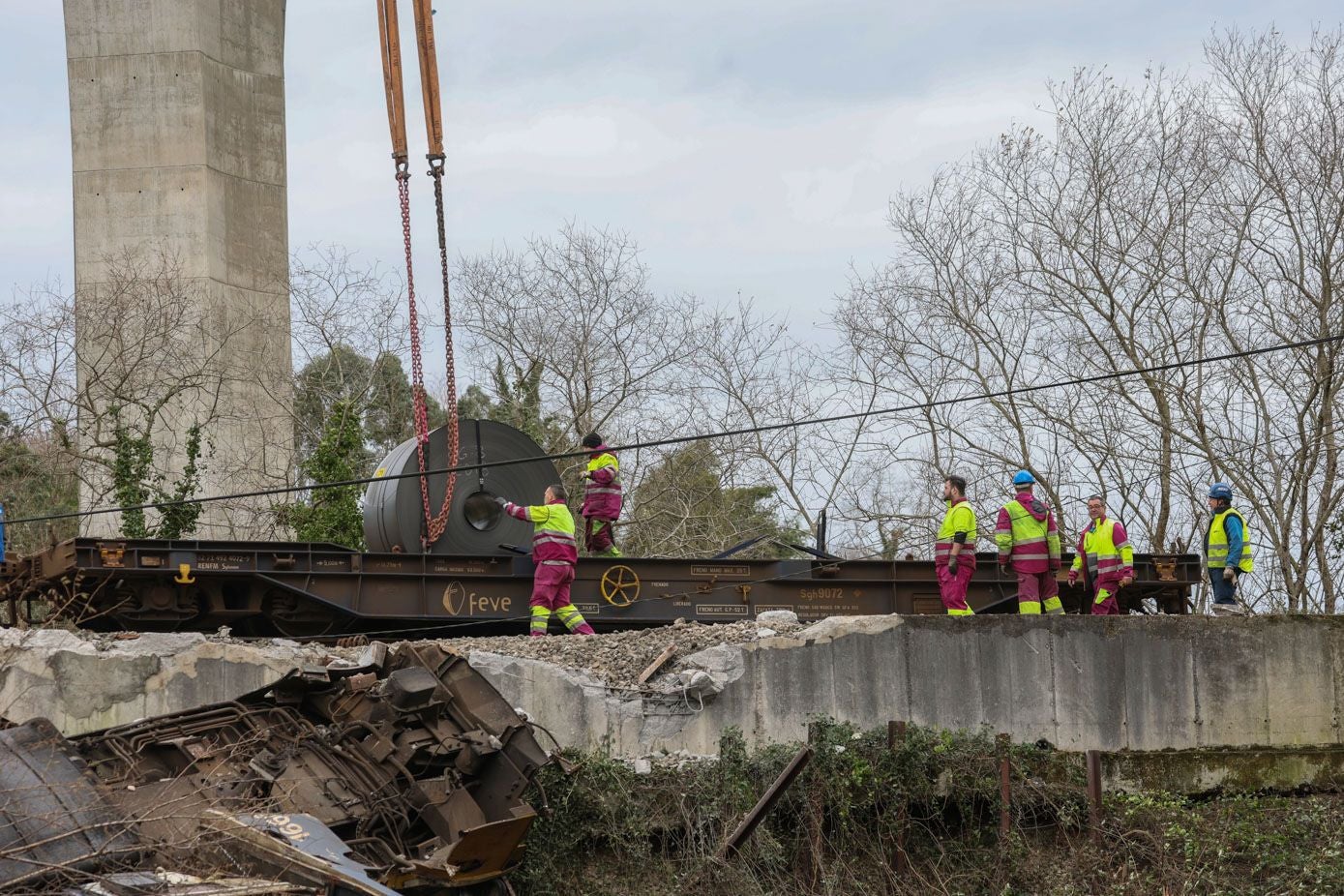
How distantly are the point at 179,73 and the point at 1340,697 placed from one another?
93.4 feet

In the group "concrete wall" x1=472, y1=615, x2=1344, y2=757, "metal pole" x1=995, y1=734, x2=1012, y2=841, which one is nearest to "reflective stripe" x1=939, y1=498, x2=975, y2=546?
"concrete wall" x1=472, y1=615, x2=1344, y2=757

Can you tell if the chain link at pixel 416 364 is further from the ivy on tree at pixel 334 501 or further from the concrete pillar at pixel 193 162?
the concrete pillar at pixel 193 162

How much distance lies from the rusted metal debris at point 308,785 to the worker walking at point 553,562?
2735mm

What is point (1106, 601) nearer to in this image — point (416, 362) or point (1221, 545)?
point (1221, 545)

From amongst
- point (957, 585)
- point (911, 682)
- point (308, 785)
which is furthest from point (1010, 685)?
point (308, 785)

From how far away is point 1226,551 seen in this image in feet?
47.6

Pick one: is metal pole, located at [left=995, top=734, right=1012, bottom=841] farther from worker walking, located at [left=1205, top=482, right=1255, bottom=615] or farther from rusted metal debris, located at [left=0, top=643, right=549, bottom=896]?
rusted metal debris, located at [left=0, top=643, right=549, bottom=896]

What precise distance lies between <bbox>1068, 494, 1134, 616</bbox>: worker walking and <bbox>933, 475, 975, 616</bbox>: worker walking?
53.0 inches

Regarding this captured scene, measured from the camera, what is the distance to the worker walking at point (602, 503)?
15469mm

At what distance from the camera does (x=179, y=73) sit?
33.8 m

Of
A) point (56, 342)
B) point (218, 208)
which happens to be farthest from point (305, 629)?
point (218, 208)

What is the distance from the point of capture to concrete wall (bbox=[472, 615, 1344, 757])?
41.1 ft

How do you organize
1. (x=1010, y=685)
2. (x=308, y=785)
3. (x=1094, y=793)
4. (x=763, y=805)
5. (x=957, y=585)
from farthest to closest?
1. (x=957, y=585)
2. (x=1010, y=685)
3. (x=1094, y=793)
4. (x=763, y=805)
5. (x=308, y=785)

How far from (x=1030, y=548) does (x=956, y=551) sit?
2.36 ft
